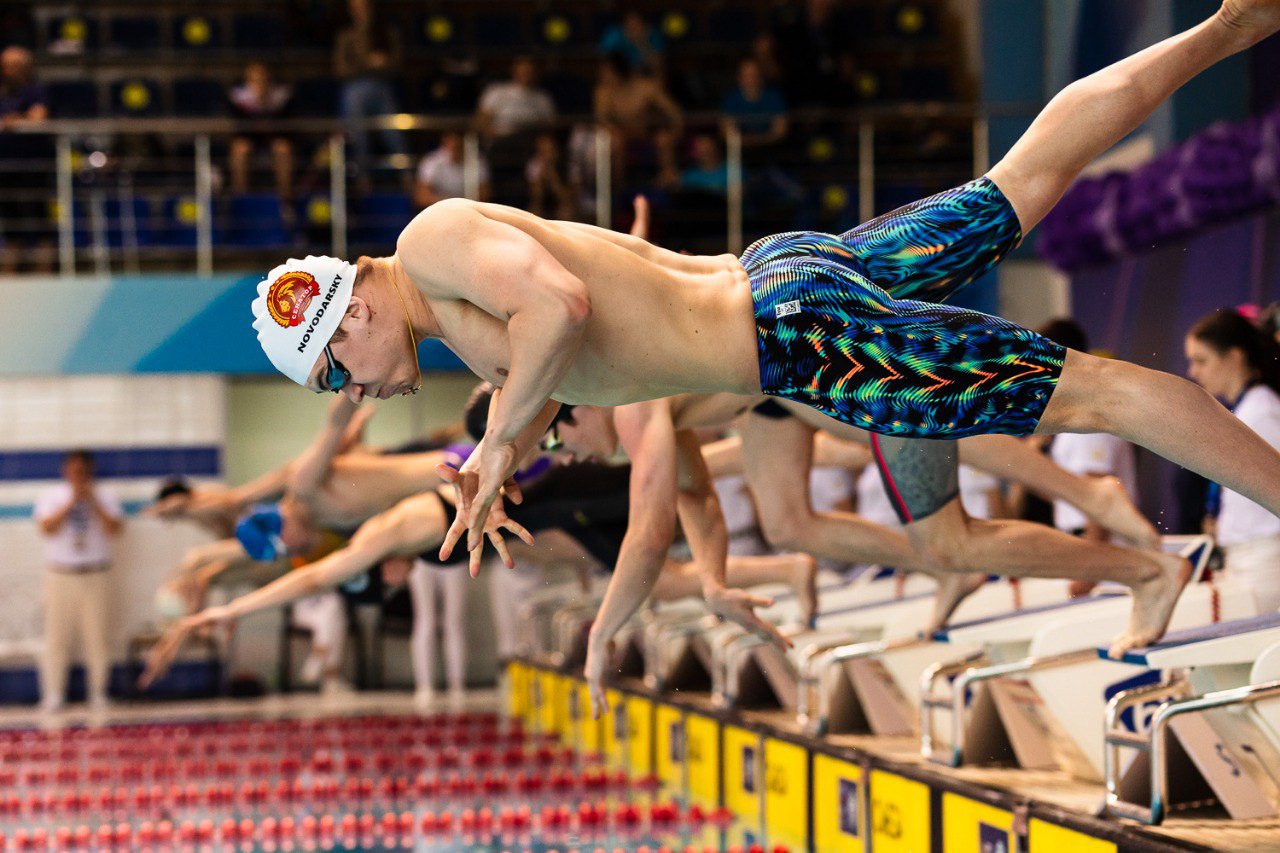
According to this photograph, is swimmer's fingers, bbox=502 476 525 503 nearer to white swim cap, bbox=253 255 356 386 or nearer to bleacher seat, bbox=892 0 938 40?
white swim cap, bbox=253 255 356 386

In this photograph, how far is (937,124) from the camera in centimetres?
1223

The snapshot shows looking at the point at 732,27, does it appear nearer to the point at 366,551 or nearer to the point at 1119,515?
the point at 366,551

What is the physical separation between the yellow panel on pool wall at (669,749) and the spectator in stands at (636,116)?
500 cm

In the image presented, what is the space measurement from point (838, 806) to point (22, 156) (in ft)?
29.3

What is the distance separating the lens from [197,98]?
42.4 ft

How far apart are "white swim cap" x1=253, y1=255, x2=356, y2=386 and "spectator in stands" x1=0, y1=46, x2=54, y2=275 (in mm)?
9272

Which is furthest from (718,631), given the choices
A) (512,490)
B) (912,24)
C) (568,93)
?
(912,24)

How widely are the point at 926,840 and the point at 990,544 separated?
815 millimetres

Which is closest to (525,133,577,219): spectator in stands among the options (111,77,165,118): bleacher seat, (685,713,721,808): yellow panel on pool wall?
(111,77,165,118): bleacher seat

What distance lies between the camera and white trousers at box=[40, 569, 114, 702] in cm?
1179

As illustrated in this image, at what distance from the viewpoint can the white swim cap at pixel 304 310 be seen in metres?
2.99

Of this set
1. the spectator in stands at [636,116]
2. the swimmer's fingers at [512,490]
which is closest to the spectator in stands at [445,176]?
the spectator in stands at [636,116]

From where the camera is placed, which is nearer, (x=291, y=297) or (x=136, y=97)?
(x=291, y=297)

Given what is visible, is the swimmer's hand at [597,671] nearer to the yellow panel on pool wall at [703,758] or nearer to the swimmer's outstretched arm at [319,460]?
the yellow panel on pool wall at [703,758]
